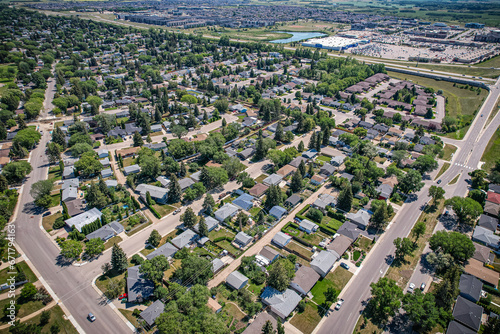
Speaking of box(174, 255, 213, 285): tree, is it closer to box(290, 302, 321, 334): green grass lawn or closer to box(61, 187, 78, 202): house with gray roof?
box(290, 302, 321, 334): green grass lawn

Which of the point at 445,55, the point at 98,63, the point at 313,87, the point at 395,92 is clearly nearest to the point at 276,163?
the point at 313,87

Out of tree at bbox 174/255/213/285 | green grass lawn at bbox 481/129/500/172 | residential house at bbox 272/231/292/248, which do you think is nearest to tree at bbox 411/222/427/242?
residential house at bbox 272/231/292/248

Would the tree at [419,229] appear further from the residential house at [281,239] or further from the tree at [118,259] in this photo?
the tree at [118,259]

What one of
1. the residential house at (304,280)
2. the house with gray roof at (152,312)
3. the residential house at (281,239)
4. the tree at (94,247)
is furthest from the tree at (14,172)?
the residential house at (304,280)

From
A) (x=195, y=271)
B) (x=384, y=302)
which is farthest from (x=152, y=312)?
(x=384, y=302)

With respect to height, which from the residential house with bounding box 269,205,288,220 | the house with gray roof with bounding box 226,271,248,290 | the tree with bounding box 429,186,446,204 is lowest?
the house with gray roof with bounding box 226,271,248,290

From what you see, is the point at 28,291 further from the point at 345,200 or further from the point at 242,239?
the point at 345,200
